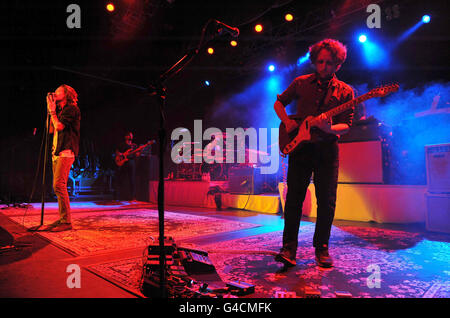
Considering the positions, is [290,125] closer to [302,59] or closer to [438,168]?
[438,168]

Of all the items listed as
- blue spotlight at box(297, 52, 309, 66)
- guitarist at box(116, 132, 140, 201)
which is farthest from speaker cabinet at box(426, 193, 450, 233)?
guitarist at box(116, 132, 140, 201)

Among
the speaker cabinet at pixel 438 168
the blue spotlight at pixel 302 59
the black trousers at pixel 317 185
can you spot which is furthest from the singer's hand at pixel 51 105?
the blue spotlight at pixel 302 59

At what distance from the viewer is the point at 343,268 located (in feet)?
7.45

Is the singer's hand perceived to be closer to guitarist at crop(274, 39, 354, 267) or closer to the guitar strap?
guitarist at crop(274, 39, 354, 267)

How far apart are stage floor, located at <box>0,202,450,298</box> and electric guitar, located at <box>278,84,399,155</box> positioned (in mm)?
1015

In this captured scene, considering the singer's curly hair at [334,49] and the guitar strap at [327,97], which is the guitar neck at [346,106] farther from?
the singer's curly hair at [334,49]

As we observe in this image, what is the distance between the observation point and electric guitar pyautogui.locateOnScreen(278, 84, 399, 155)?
2.21 m

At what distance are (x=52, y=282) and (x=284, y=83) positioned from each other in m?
9.46

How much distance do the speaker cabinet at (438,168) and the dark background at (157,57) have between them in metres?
0.93

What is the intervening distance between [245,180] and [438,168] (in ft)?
12.5

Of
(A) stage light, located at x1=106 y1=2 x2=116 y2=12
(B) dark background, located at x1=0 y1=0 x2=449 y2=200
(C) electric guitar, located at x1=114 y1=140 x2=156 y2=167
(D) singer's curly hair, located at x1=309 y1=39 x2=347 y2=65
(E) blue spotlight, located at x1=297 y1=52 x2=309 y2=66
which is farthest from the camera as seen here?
(E) blue spotlight, located at x1=297 y1=52 x2=309 y2=66

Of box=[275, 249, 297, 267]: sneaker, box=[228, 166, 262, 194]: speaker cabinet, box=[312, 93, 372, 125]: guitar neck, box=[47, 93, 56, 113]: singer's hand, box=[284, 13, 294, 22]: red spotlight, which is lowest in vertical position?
box=[275, 249, 297, 267]: sneaker

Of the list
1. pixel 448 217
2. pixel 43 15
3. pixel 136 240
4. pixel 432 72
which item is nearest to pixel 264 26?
pixel 432 72

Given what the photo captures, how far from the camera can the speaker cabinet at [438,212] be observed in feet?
12.6
